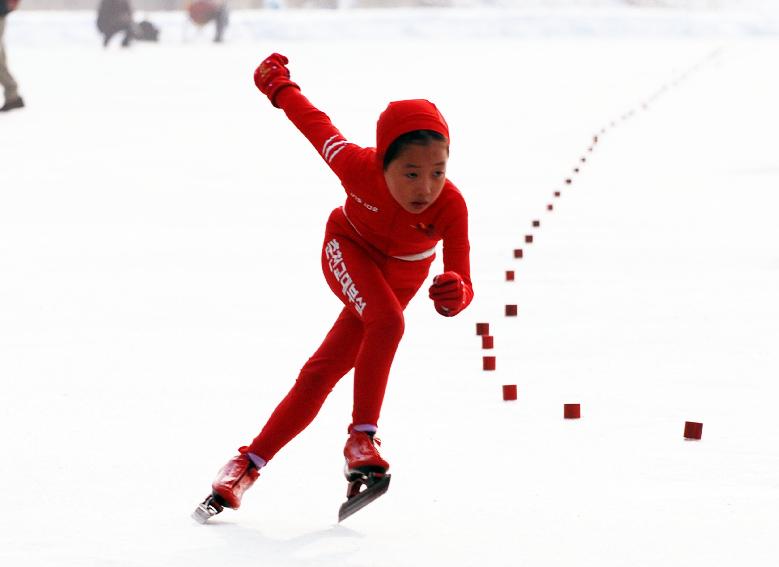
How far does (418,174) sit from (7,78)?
55.4ft

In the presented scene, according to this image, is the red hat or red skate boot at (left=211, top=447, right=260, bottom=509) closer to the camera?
the red hat

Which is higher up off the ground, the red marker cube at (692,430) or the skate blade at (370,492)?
the red marker cube at (692,430)

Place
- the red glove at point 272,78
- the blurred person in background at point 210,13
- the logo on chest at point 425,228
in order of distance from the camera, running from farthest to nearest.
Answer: the blurred person in background at point 210,13 → the red glove at point 272,78 → the logo on chest at point 425,228

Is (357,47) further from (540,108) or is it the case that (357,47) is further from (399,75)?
(540,108)

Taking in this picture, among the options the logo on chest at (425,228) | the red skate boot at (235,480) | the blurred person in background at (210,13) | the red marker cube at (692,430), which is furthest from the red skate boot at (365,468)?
the blurred person in background at (210,13)

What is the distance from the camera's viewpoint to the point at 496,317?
9062 mm

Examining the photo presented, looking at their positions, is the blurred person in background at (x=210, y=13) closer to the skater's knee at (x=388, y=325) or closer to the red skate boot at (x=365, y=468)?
the skater's knee at (x=388, y=325)

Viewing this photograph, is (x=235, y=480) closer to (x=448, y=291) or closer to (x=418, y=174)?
(x=448, y=291)

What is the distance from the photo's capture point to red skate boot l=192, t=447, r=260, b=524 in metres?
5.09

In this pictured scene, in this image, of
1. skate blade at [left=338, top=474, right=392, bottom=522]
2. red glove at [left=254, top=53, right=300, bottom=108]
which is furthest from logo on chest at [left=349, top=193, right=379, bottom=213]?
skate blade at [left=338, top=474, right=392, bottom=522]

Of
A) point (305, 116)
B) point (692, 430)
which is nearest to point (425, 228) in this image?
point (305, 116)

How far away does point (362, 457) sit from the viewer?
15.6 ft

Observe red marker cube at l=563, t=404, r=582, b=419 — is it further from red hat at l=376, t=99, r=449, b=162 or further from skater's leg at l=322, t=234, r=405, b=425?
red hat at l=376, t=99, r=449, b=162

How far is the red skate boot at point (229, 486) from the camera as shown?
509 cm
